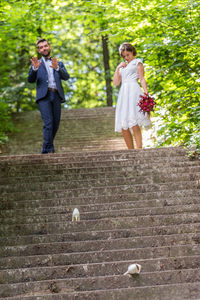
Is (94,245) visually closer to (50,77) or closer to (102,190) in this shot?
(102,190)

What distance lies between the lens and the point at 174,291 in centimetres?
319

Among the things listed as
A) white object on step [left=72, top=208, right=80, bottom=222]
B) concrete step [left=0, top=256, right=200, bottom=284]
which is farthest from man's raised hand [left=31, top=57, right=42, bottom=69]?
concrete step [left=0, top=256, right=200, bottom=284]

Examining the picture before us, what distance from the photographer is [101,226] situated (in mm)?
4395

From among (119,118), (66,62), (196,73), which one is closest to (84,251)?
(119,118)

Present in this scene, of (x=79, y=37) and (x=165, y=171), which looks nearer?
(x=165, y=171)

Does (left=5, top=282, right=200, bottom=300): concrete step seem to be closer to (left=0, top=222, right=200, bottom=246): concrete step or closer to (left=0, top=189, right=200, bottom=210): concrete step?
(left=0, top=222, right=200, bottom=246): concrete step

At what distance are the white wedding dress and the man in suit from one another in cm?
111

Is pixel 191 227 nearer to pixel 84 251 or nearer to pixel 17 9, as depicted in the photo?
pixel 84 251

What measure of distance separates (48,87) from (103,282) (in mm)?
5157

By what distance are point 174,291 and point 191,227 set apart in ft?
3.74

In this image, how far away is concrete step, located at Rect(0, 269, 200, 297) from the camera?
132 inches

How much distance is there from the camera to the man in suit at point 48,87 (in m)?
7.80

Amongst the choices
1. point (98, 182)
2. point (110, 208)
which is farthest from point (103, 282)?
point (98, 182)

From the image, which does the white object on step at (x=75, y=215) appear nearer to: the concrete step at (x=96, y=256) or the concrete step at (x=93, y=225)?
the concrete step at (x=93, y=225)
